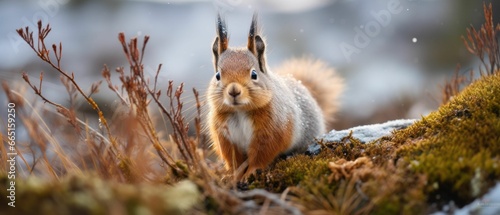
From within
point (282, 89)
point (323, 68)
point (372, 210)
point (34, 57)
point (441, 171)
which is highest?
point (34, 57)

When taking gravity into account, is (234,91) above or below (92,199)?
above

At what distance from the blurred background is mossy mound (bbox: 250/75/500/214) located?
7.92 m

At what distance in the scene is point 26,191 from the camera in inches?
77.2

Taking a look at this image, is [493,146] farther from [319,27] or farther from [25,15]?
[319,27]

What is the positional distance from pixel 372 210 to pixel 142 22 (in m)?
14.9

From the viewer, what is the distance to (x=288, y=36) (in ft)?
53.5

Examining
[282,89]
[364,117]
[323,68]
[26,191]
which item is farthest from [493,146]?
[364,117]

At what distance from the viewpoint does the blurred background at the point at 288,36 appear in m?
12.7
